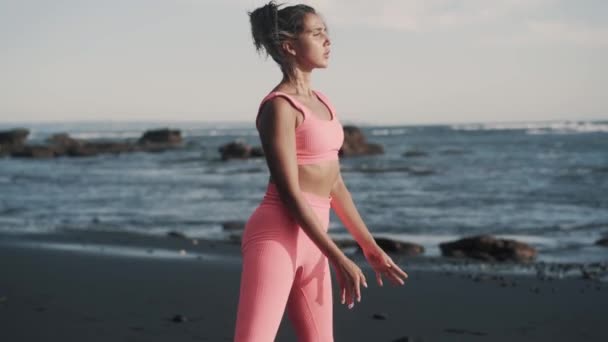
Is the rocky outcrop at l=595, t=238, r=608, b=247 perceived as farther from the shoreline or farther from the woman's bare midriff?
the woman's bare midriff

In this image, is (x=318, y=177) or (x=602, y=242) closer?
(x=318, y=177)

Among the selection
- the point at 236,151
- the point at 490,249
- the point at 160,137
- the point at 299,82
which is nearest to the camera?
the point at 299,82

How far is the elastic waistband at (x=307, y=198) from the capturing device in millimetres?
2635

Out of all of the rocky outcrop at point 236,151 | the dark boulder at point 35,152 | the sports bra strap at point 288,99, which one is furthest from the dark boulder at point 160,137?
the sports bra strap at point 288,99

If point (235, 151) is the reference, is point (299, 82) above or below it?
above

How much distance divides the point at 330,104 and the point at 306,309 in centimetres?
79

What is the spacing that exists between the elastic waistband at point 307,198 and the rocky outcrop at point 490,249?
7563 mm

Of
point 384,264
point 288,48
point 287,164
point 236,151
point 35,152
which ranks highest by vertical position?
point 288,48

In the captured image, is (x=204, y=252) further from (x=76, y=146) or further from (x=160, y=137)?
(x=160, y=137)

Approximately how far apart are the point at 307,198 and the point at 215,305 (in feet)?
13.5

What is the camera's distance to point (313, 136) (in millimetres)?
2617

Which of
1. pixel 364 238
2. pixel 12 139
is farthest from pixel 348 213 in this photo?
pixel 12 139

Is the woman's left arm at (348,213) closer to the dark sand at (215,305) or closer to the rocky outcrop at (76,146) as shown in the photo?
the dark sand at (215,305)

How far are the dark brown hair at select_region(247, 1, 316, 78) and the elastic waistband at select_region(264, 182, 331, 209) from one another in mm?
430
